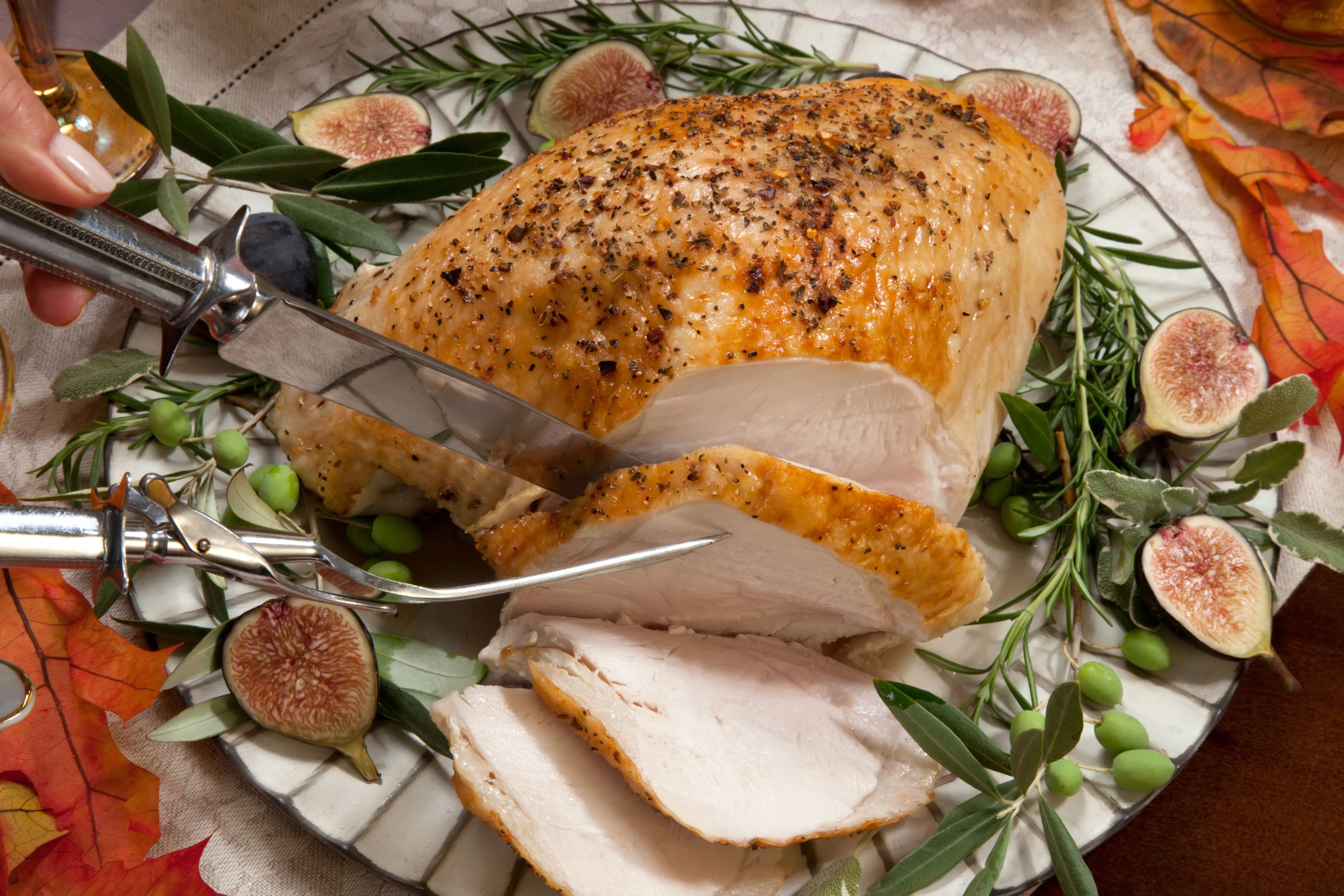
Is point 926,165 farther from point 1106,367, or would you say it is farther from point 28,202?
point 28,202

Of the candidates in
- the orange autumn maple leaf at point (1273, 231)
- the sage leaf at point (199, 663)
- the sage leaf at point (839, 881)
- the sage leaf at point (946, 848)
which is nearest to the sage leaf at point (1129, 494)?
the sage leaf at point (946, 848)

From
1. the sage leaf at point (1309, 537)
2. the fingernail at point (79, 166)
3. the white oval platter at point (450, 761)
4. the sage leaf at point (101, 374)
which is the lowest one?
the white oval platter at point (450, 761)

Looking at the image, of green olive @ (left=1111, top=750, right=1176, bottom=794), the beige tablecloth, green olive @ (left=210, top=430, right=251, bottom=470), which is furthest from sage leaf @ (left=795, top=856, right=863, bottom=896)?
green olive @ (left=210, top=430, right=251, bottom=470)

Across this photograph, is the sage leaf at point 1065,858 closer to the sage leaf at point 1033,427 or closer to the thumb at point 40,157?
the sage leaf at point 1033,427

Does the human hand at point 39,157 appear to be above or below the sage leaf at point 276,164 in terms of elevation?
above

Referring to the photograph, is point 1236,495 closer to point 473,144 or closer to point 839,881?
point 839,881

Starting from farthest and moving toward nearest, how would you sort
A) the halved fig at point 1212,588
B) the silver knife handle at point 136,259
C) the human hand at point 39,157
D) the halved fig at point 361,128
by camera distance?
the halved fig at point 361,128, the halved fig at point 1212,588, the human hand at point 39,157, the silver knife handle at point 136,259
